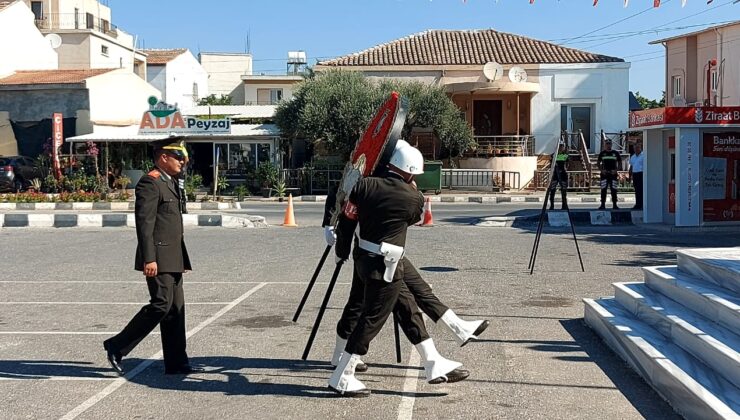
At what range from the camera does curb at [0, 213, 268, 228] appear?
20.4 metres

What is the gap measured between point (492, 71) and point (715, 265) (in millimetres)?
31756

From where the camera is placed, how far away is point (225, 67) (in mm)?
74562

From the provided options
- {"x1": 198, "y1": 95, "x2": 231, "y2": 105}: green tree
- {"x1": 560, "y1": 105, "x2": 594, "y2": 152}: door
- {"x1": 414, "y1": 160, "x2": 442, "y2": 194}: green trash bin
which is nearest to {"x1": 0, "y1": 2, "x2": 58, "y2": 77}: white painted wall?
{"x1": 198, "y1": 95, "x2": 231, "y2": 105}: green tree

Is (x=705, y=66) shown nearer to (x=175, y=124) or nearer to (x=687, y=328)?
(x=175, y=124)

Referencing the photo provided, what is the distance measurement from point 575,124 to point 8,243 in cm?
2967

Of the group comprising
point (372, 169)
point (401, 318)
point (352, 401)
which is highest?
point (372, 169)

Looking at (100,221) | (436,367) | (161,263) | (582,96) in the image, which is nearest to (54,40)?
(582,96)

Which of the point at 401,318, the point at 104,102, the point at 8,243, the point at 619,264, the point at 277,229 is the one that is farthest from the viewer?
the point at 104,102

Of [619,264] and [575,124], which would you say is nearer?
[619,264]

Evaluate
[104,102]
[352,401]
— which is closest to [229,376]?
[352,401]

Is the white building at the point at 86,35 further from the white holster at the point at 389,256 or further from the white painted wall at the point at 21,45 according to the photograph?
the white holster at the point at 389,256

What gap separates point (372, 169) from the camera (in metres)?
6.13

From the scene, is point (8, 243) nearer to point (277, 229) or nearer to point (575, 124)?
point (277, 229)

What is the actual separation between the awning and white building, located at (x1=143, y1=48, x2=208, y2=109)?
21205 millimetres
